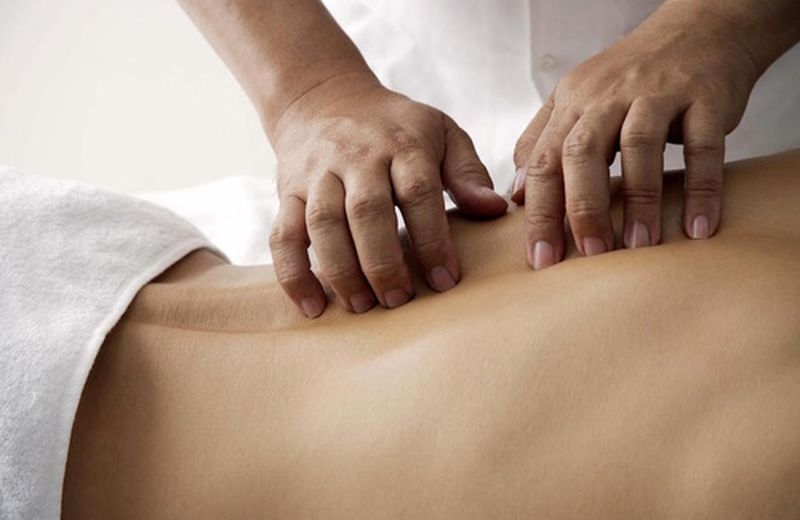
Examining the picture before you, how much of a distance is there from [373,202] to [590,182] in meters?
0.19

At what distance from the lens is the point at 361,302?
1.07 meters

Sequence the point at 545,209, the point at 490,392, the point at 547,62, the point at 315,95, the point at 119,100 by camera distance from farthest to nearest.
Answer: the point at 119,100
the point at 547,62
the point at 315,95
the point at 545,209
the point at 490,392

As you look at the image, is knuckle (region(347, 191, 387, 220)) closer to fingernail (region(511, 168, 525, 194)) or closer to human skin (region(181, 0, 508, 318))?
human skin (region(181, 0, 508, 318))

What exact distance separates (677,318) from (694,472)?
124mm

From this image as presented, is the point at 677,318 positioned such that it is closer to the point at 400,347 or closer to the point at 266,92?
the point at 400,347

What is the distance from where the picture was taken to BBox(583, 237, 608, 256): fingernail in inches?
39.6

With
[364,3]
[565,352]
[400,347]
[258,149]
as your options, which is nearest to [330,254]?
[400,347]

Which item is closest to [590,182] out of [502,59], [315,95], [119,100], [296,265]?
[296,265]

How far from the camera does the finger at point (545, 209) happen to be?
1.02 m

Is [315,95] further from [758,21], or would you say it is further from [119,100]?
[119,100]

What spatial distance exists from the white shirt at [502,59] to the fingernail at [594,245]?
0.44 metres

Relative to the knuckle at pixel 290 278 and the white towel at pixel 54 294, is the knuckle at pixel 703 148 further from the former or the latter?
the white towel at pixel 54 294

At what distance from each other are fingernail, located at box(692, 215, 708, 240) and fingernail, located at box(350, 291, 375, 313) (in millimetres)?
287

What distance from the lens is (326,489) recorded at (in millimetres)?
951
